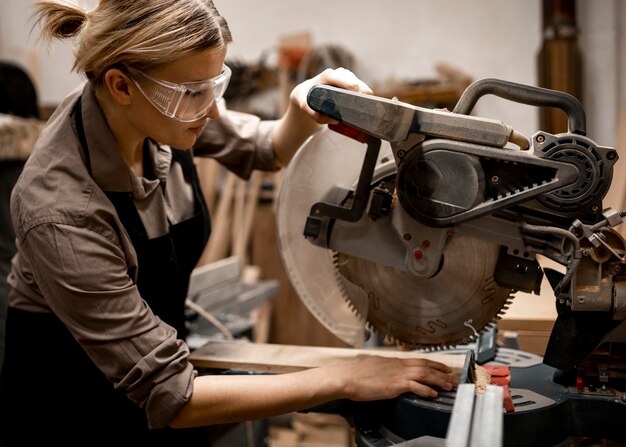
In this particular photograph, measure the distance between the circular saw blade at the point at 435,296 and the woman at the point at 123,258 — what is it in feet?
0.35

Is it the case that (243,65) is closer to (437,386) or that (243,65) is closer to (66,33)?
(66,33)

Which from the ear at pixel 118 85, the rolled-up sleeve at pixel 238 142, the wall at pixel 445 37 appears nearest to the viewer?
the ear at pixel 118 85

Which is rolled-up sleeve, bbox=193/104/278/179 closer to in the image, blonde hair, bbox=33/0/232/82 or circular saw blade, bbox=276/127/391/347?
circular saw blade, bbox=276/127/391/347

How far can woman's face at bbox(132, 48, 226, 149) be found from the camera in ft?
3.89

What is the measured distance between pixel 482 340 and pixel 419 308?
0.76ft

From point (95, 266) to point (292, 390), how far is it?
1.31ft

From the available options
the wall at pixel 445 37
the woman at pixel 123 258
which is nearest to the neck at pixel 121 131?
the woman at pixel 123 258

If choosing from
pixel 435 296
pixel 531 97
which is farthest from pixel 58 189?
pixel 531 97

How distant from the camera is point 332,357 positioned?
136 cm

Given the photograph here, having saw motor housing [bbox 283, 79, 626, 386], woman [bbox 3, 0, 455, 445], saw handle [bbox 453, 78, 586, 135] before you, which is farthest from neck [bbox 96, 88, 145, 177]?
saw handle [bbox 453, 78, 586, 135]

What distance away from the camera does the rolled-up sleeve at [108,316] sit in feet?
3.70

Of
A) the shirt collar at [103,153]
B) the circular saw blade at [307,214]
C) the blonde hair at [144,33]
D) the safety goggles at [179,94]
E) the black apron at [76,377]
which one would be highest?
the blonde hair at [144,33]

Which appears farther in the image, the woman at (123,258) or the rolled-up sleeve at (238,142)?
the rolled-up sleeve at (238,142)

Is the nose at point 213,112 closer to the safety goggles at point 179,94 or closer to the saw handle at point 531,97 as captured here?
the safety goggles at point 179,94
